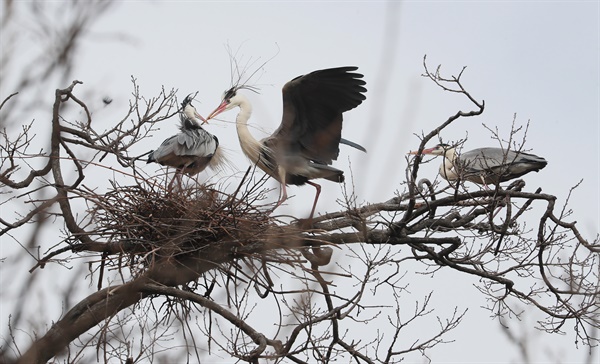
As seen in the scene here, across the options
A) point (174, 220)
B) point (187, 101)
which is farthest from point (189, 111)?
point (174, 220)

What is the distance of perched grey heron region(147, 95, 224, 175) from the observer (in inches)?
344

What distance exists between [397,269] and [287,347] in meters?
0.91

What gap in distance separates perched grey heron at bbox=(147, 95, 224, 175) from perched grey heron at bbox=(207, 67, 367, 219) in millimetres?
674

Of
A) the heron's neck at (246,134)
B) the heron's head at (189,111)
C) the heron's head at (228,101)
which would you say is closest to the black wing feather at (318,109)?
the heron's neck at (246,134)

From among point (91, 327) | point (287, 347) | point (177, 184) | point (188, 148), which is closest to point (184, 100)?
point (188, 148)

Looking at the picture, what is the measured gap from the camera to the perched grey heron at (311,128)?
7375mm

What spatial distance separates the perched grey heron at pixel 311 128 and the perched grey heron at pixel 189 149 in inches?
26.6

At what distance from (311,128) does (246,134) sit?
3.03 ft

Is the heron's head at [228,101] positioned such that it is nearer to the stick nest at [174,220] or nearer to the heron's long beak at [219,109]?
the heron's long beak at [219,109]

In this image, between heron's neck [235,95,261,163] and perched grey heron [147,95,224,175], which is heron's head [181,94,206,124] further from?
heron's neck [235,95,261,163]

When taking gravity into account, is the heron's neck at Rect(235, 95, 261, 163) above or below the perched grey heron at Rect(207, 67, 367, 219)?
above

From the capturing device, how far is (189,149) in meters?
8.81

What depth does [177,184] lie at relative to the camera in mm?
6434

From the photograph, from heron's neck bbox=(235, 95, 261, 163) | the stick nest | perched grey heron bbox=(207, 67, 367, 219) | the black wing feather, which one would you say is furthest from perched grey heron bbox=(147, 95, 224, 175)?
the stick nest
